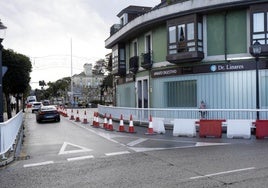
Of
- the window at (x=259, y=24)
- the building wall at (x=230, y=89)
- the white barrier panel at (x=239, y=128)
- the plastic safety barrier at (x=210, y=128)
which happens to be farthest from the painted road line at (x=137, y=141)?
the window at (x=259, y=24)

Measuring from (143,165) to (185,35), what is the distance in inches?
546

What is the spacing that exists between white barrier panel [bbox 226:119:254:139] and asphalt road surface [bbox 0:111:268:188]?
0.75 metres

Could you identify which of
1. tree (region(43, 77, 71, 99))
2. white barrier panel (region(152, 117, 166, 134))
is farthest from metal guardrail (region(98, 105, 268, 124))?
tree (region(43, 77, 71, 99))

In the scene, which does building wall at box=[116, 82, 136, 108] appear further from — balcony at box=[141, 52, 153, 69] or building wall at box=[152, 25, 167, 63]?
building wall at box=[152, 25, 167, 63]

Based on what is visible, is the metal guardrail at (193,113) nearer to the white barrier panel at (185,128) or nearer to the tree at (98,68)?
the white barrier panel at (185,128)

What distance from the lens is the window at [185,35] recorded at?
20453 mm

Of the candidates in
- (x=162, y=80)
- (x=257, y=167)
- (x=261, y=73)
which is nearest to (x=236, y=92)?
(x=261, y=73)

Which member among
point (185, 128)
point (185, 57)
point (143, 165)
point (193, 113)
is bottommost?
point (143, 165)

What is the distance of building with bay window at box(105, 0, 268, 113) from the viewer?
1881 centimetres

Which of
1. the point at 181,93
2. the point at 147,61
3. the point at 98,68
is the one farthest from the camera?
the point at 98,68

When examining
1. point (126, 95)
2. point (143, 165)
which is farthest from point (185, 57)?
point (143, 165)

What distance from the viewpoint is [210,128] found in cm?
1472

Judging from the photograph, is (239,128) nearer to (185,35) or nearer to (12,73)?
(185,35)

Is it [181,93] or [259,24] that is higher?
[259,24]
